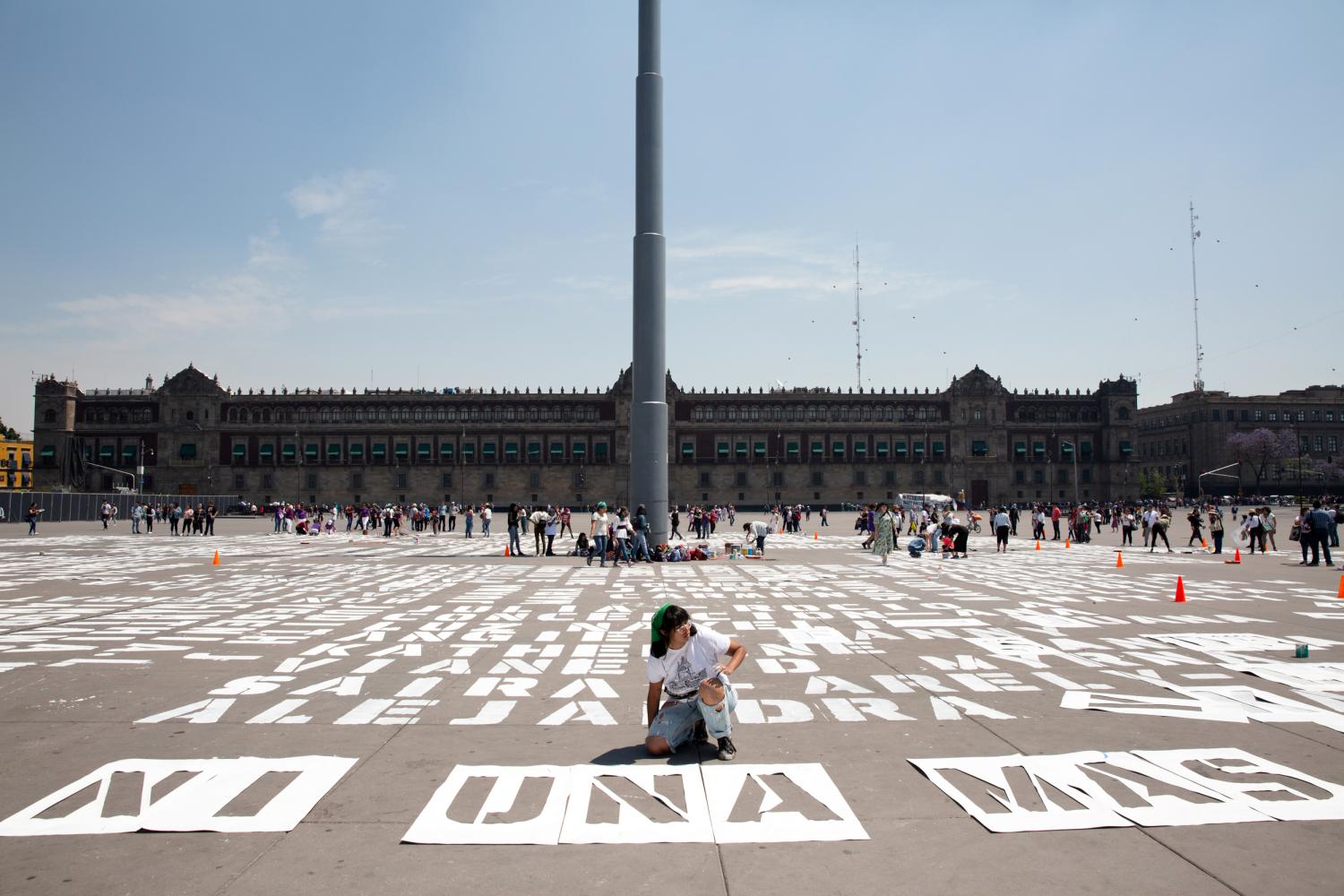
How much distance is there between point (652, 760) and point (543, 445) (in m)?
93.0

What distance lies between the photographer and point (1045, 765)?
18.9ft

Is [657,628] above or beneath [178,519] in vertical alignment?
above

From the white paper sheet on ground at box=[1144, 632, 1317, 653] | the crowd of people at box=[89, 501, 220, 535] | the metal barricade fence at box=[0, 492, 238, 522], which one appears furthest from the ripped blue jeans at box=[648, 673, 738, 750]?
the metal barricade fence at box=[0, 492, 238, 522]

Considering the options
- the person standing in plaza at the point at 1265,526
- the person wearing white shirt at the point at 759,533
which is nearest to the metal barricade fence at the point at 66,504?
the person wearing white shirt at the point at 759,533

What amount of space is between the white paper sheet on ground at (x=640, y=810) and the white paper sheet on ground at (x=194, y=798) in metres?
1.49

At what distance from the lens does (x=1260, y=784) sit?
540cm

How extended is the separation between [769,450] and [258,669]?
90.3m

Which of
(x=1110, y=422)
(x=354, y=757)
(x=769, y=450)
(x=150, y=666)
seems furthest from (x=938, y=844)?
(x=1110, y=422)

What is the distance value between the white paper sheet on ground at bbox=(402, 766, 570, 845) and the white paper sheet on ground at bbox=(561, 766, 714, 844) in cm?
8

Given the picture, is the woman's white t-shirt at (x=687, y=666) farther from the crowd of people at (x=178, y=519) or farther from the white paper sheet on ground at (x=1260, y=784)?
the crowd of people at (x=178, y=519)

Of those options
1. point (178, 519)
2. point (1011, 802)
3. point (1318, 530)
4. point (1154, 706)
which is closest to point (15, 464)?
point (178, 519)

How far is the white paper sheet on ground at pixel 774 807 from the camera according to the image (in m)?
4.64

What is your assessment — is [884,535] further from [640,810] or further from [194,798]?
[194,798]

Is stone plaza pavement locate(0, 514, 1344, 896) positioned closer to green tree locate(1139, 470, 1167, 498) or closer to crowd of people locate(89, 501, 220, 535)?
crowd of people locate(89, 501, 220, 535)
